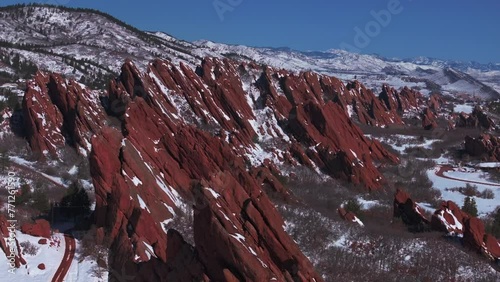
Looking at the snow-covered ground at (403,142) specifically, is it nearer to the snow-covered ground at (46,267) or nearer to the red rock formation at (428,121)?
the red rock formation at (428,121)

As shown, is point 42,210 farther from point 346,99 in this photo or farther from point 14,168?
point 346,99

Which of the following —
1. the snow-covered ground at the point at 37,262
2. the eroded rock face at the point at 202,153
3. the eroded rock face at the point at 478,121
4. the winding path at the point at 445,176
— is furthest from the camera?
the eroded rock face at the point at 478,121

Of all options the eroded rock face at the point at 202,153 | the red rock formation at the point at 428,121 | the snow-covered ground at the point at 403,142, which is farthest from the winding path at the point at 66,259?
the red rock formation at the point at 428,121

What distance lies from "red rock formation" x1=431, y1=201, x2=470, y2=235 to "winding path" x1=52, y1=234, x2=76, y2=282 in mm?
24418

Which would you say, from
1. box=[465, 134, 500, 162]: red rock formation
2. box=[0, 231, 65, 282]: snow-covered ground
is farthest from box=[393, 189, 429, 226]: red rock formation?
box=[465, 134, 500, 162]: red rock formation

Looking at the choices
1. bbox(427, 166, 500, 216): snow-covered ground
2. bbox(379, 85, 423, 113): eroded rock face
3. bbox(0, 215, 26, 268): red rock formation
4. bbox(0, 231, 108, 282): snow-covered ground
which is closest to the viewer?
bbox(0, 231, 108, 282): snow-covered ground

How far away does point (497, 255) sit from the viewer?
32.8 m

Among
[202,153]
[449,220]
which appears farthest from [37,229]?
[449,220]

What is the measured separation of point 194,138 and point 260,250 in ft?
81.1

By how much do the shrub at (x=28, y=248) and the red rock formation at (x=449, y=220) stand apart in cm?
2630

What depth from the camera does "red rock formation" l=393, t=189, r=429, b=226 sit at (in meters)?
39.3

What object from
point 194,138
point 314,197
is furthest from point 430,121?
point 194,138

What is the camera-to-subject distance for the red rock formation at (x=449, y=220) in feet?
118

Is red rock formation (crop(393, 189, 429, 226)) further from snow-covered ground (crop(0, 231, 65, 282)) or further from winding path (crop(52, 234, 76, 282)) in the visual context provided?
snow-covered ground (crop(0, 231, 65, 282))
